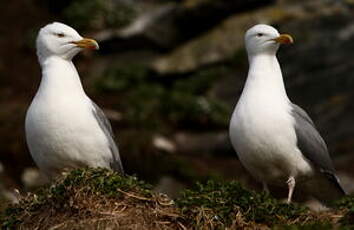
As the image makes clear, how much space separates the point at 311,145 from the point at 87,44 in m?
2.47

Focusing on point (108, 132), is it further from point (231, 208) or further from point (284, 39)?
point (284, 39)

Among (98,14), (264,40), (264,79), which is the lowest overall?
(98,14)

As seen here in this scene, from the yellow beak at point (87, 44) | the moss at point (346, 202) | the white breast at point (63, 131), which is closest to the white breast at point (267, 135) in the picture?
the moss at point (346, 202)

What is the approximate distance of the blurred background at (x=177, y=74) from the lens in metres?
15.9

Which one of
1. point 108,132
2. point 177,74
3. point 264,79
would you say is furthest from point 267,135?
point 177,74

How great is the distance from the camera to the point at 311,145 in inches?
394

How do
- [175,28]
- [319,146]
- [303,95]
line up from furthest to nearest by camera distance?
[175,28] < [303,95] < [319,146]

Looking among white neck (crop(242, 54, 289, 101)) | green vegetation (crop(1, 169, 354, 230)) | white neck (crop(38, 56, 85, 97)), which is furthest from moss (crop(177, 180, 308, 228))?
white neck (crop(38, 56, 85, 97))

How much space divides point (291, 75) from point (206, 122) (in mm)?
1686

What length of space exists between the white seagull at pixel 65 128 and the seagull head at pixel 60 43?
0.15 metres

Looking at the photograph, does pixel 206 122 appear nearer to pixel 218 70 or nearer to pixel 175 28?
pixel 218 70

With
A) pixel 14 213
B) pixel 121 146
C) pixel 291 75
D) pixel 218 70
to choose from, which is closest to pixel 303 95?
pixel 291 75

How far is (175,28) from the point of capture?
1989 cm

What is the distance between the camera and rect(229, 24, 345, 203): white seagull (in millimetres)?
9680
